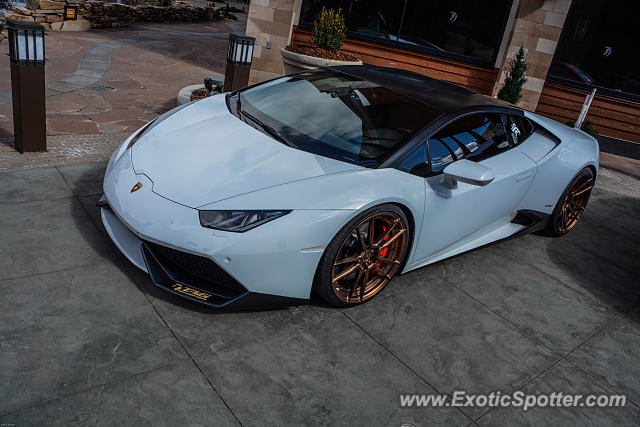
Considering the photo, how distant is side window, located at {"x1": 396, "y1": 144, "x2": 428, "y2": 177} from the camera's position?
358 cm

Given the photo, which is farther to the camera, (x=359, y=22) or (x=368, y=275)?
(x=359, y=22)

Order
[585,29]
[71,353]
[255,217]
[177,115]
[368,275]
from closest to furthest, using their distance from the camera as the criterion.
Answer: [71,353] < [255,217] < [368,275] < [177,115] < [585,29]

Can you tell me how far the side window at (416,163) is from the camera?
11.7 ft

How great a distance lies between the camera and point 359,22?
34.8ft

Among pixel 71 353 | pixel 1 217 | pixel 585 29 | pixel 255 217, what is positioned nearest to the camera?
pixel 71 353

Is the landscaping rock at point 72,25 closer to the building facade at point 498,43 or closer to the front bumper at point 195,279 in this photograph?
the building facade at point 498,43

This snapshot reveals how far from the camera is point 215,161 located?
343cm

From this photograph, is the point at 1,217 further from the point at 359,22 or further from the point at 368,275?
the point at 359,22

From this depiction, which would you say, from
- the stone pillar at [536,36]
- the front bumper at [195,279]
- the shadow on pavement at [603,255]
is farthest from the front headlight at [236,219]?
the stone pillar at [536,36]

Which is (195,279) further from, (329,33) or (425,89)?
(329,33)

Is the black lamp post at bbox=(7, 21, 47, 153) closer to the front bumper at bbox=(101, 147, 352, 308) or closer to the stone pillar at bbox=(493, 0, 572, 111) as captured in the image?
the front bumper at bbox=(101, 147, 352, 308)

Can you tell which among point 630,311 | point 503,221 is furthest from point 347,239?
point 630,311

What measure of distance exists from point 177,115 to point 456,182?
211 centimetres

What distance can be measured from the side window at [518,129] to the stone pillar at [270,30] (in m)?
6.44
